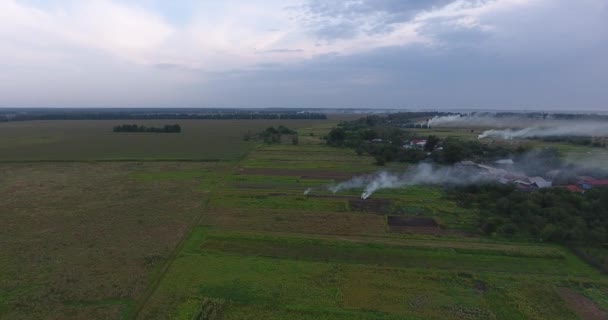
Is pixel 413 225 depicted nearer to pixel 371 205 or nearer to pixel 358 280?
pixel 371 205

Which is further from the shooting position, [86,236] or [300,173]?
[300,173]

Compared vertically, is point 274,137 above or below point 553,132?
below

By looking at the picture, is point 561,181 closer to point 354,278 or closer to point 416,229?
point 416,229

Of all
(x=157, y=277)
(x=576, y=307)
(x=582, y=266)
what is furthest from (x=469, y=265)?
(x=157, y=277)

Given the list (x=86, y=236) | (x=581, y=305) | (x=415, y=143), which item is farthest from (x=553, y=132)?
(x=86, y=236)

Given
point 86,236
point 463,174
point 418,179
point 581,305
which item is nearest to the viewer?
point 581,305
